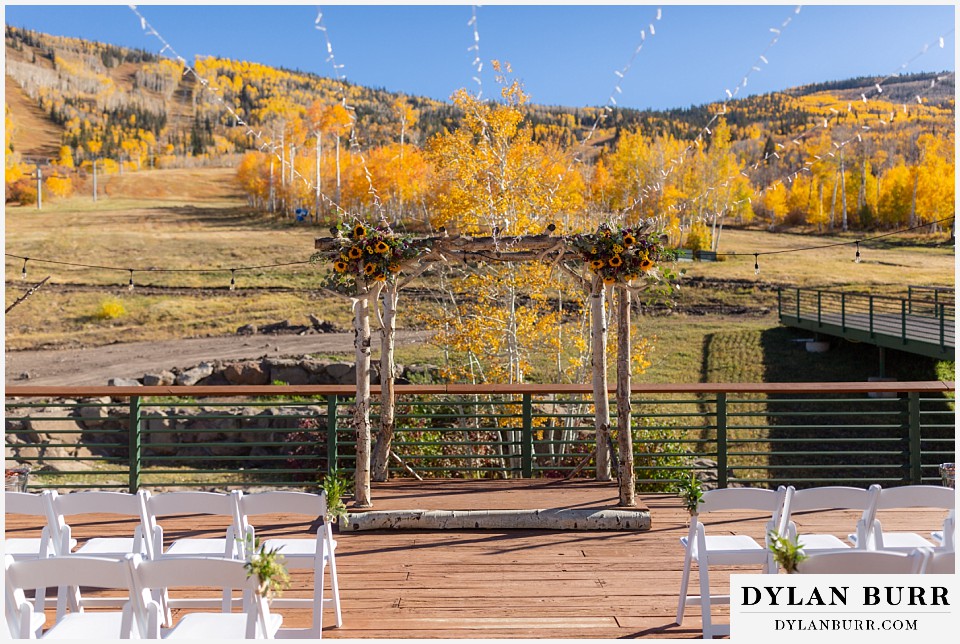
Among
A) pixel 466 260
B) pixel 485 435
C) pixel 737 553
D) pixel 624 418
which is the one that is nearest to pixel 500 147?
pixel 485 435

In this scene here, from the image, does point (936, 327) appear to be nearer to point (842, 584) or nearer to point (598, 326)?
point (598, 326)

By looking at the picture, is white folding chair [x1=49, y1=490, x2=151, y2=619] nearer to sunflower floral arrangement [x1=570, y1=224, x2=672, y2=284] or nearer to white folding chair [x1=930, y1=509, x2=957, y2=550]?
sunflower floral arrangement [x1=570, y1=224, x2=672, y2=284]

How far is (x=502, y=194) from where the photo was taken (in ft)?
41.8

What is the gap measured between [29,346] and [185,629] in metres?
26.4

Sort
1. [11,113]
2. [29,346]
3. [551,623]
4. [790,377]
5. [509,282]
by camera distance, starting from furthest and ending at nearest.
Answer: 1. [11,113]
2. [29,346]
3. [790,377]
4. [509,282]
5. [551,623]

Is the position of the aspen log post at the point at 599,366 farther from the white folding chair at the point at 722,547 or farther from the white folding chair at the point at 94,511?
the white folding chair at the point at 94,511

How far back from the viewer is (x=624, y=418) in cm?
537

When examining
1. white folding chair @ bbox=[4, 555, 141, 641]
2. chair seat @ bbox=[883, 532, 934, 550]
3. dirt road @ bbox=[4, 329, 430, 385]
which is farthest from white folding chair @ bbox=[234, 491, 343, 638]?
dirt road @ bbox=[4, 329, 430, 385]

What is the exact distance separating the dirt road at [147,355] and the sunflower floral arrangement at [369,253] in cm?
1575

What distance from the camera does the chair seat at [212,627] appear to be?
262cm

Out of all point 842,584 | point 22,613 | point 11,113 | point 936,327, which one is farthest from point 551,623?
point 11,113

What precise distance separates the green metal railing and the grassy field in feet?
21.0

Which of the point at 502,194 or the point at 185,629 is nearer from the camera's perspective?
the point at 185,629

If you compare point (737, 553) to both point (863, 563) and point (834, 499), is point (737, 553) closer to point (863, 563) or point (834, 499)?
point (834, 499)
